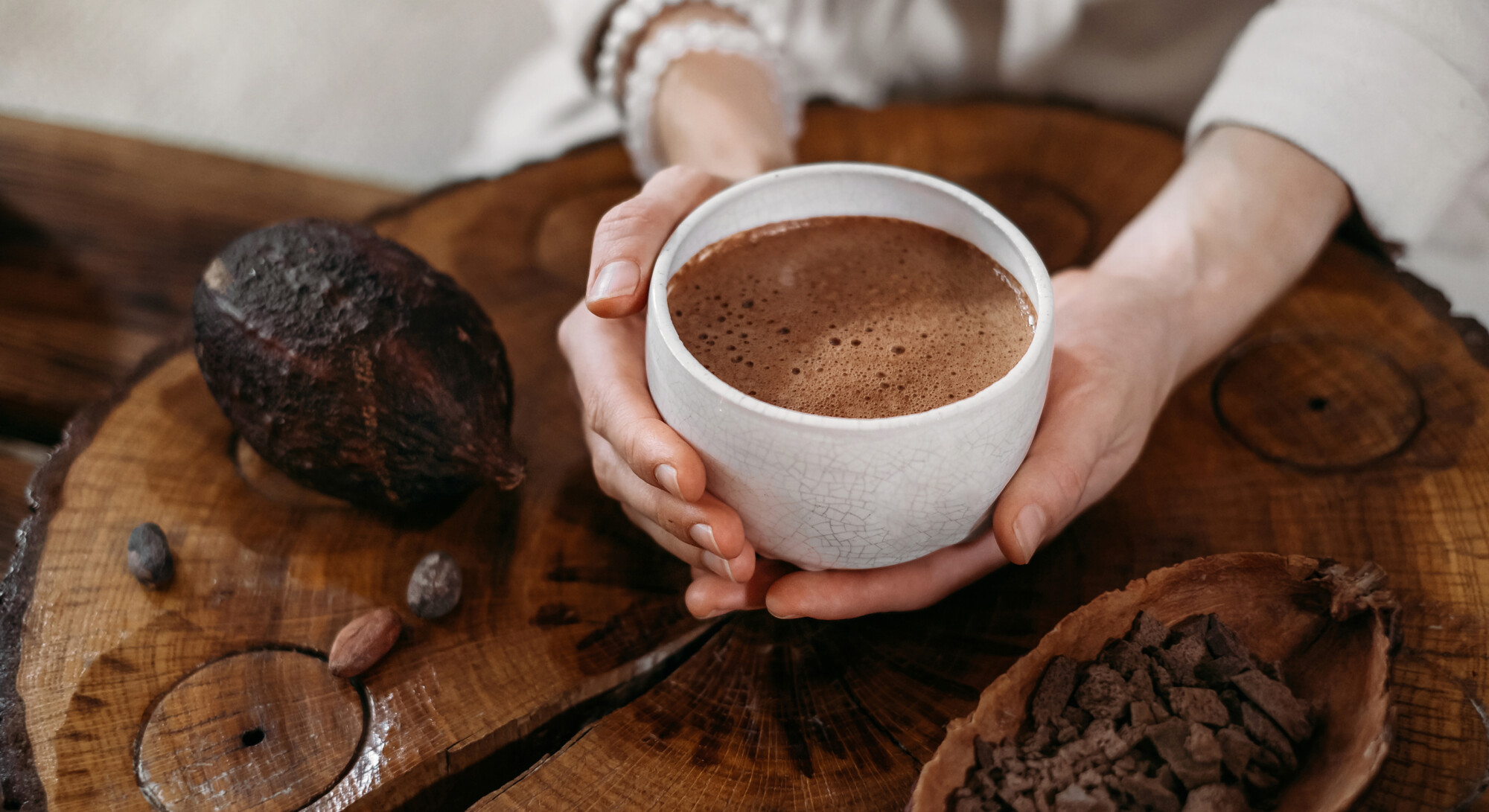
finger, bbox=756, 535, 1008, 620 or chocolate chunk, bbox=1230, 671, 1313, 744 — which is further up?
chocolate chunk, bbox=1230, 671, 1313, 744

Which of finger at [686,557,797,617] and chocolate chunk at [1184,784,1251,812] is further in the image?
finger at [686,557,797,617]

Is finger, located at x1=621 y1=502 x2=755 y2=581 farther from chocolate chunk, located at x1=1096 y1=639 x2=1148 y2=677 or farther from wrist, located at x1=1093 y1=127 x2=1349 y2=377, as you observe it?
wrist, located at x1=1093 y1=127 x2=1349 y2=377

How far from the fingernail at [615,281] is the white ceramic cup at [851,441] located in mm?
38

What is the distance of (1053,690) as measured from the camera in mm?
618

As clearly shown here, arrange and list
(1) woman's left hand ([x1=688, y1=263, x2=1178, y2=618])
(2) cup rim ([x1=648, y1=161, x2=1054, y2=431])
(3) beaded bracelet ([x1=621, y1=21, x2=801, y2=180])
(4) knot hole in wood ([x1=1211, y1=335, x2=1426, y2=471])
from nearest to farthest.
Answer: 1. (2) cup rim ([x1=648, y1=161, x2=1054, y2=431])
2. (1) woman's left hand ([x1=688, y1=263, x2=1178, y2=618])
3. (4) knot hole in wood ([x1=1211, y1=335, x2=1426, y2=471])
4. (3) beaded bracelet ([x1=621, y1=21, x2=801, y2=180])

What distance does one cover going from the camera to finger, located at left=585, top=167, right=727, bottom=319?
2.22 feet

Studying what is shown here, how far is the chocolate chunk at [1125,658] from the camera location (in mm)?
631

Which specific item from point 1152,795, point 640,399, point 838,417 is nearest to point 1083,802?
point 1152,795

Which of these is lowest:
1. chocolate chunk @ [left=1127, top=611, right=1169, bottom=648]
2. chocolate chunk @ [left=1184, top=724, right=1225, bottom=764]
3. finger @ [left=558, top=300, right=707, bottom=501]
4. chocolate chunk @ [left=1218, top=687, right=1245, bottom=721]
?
chocolate chunk @ [left=1218, top=687, right=1245, bottom=721]

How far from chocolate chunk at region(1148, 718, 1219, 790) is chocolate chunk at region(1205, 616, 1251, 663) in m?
0.07

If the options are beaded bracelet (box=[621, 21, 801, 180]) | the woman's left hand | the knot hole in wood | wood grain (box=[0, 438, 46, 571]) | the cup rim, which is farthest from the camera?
beaded bracelet (box=[621, 21, 801, 180])

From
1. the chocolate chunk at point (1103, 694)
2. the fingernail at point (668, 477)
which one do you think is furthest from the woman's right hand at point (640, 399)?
the chocolate chunk at point (1103, 694)

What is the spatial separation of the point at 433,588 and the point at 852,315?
37 centimetres

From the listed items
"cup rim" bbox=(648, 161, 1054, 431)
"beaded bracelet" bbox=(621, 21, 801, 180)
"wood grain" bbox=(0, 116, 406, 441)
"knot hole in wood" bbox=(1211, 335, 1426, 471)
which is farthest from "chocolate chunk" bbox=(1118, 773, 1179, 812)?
"wood grain" bbox=(0, 116, 406, 441)
